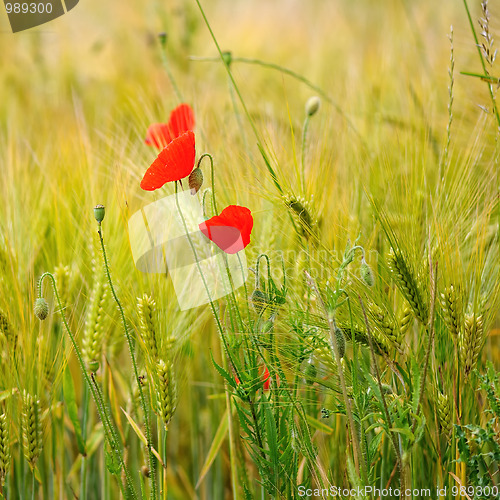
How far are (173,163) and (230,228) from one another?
0.28 feet

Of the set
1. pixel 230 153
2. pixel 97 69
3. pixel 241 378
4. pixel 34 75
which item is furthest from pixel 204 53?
pixel 241 378

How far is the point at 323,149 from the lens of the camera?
31.9 inches

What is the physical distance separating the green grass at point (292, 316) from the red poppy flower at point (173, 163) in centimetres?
8

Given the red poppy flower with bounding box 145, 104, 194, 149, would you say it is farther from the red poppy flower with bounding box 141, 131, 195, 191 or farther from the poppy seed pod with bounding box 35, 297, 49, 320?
the poppy seed pod with bounding box 35, 297, 49, 320

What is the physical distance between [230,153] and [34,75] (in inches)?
53.4

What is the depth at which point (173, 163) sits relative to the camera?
572mm

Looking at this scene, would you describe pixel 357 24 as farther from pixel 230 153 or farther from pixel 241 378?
pixel 241 378

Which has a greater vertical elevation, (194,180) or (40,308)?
(194,180)

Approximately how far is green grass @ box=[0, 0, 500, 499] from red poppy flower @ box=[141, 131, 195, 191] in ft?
0.26

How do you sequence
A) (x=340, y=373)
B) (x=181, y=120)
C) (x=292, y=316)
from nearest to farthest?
(x=340, y=373) < (x=292, y=316) < (x=181, y=120)

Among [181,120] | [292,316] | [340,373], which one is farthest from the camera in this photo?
[181,120]

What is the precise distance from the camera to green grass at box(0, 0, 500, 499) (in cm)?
60

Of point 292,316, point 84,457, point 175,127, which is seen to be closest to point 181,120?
point 175,127

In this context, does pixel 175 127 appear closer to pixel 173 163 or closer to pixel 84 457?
pixel 173 163
